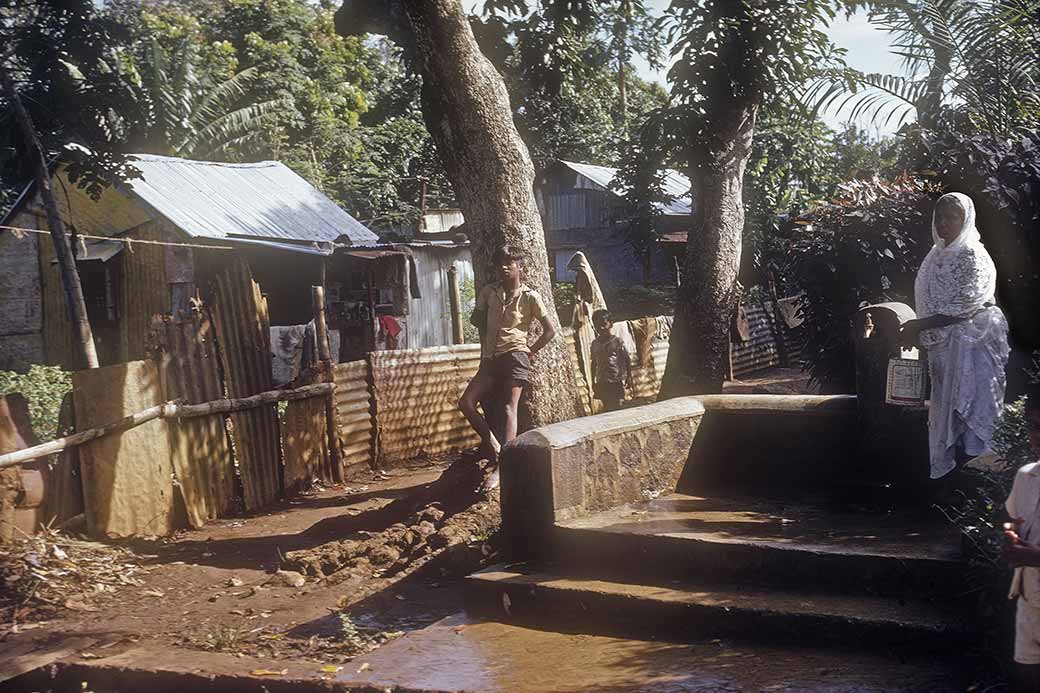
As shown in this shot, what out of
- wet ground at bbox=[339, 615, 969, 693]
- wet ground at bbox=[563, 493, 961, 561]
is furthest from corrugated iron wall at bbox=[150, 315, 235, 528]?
wet ground at bbox=[563, 493, 961, 561]

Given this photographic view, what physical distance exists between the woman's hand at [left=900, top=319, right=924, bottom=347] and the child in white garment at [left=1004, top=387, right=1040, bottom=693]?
2.30 meters

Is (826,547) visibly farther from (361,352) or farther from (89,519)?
(361,352)

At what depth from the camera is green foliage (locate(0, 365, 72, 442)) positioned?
427 inches

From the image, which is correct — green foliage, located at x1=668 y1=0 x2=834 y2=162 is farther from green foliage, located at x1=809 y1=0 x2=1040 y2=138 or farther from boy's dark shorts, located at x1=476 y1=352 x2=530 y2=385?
boy's dark shorts, located at x1=476 y1=352 x2=530 y2=385

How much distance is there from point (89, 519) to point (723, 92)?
25.4 ft

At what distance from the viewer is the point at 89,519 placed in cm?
741

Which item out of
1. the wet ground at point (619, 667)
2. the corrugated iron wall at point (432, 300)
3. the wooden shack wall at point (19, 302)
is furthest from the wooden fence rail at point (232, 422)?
the corrugated iron wall at point (432, 300)

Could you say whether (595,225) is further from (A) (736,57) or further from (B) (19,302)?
(A) (736,57)

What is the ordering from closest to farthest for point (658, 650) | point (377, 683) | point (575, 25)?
point (377, 683)
point (658, 650)
point (575, 25)

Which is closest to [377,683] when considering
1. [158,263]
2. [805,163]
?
[158,263]

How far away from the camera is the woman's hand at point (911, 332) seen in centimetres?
590

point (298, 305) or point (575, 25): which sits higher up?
point (575, 25)

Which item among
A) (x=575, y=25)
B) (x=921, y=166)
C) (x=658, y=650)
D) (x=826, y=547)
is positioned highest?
(x=575, y=25)

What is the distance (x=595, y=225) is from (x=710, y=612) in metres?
25.2
